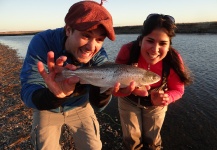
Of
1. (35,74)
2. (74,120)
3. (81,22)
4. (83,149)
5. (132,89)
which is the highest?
(81,22)

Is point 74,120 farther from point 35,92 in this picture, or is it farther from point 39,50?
point 39,50

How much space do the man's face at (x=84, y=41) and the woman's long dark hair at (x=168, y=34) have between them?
129 centimetres

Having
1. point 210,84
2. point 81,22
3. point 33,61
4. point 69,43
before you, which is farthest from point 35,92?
point 210,84

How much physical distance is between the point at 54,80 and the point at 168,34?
8.49ft

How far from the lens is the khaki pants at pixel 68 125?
3973 millimetres

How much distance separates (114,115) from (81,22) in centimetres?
583

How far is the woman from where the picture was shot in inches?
176

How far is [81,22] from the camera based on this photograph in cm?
346

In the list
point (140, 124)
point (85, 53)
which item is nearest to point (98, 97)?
point (85, 53)

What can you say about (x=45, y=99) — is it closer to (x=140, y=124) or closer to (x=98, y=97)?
(x=98, y=97)

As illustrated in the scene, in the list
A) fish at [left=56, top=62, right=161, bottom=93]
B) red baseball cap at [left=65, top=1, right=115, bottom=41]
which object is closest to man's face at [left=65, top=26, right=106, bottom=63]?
red baseball cap at [left=65, top=1, right=115, bottom=41]

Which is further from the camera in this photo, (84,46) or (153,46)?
(153,46)

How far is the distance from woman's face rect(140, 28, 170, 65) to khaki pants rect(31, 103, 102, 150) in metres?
1.68

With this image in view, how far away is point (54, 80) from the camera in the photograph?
320 cm
